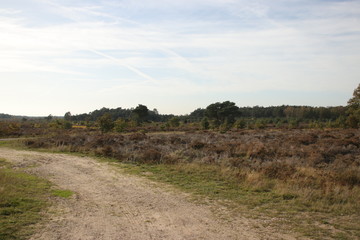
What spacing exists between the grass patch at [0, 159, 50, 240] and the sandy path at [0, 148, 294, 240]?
39cm

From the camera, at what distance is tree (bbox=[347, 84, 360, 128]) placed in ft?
147

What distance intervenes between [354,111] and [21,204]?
52306mm

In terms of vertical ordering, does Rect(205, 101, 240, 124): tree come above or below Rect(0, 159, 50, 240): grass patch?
above

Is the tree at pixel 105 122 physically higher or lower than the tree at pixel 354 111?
lower

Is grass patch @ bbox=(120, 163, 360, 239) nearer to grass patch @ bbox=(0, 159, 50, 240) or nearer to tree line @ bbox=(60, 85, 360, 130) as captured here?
grass patch @ bbox=(0, 159, 50, 240)

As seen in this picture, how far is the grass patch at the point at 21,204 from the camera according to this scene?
561 centimetres

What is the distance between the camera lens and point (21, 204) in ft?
23.7

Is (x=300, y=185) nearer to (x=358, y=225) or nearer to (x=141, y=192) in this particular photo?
(x=358, y=225)

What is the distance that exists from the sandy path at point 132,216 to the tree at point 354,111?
46.5 meters

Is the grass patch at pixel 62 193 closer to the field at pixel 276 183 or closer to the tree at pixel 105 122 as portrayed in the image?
the field at pixel 276 183

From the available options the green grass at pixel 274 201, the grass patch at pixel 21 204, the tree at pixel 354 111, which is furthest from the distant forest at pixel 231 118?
the green grass at pixel 274 201

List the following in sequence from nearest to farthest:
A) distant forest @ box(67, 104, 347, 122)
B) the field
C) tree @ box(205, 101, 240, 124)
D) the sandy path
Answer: the sandy path
the field
tree @ box(205, 101, 240, 124)
distant forest @ box(67, 104, 347, 122)

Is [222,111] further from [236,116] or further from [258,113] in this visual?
[258,113]

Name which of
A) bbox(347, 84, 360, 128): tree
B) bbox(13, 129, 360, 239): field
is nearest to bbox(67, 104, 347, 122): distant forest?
bbox(347, 84, 360, 128): tree
